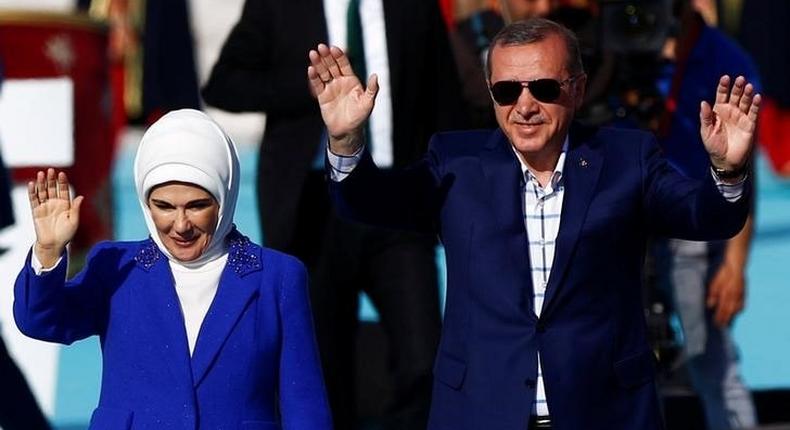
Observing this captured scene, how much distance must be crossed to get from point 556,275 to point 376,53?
67.9 inches

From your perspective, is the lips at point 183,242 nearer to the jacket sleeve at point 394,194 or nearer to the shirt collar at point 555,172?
the jacket sleeve at point 394,194

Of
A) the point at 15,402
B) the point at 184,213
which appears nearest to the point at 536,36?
the point at 184,213

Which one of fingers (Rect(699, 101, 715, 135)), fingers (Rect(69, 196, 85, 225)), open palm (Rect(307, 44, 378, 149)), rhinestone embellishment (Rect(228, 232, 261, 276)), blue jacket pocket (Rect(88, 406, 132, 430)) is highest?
open palm (Rect(307, 44, 378, 149))

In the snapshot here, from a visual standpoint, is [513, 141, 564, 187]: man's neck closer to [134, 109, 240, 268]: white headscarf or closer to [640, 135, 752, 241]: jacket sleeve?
[640, 135, 752, 241]: jacket sleeve

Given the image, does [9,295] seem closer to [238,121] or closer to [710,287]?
[710,287]

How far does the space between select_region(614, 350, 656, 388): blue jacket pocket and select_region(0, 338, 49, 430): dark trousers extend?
1.94 m

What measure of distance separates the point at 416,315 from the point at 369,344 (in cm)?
136

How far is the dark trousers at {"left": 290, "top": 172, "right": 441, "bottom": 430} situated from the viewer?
18.5 ft

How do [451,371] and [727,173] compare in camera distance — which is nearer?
[727,173]

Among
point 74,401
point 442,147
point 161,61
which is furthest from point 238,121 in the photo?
point 442,147

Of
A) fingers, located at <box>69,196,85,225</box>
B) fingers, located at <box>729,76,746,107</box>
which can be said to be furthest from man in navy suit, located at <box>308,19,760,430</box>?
fingers, located at <box>69,196,85,225</box>

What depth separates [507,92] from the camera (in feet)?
13.5

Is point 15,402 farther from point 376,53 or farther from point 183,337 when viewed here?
point 183,337

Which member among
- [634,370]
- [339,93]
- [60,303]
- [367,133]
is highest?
[339,93]
